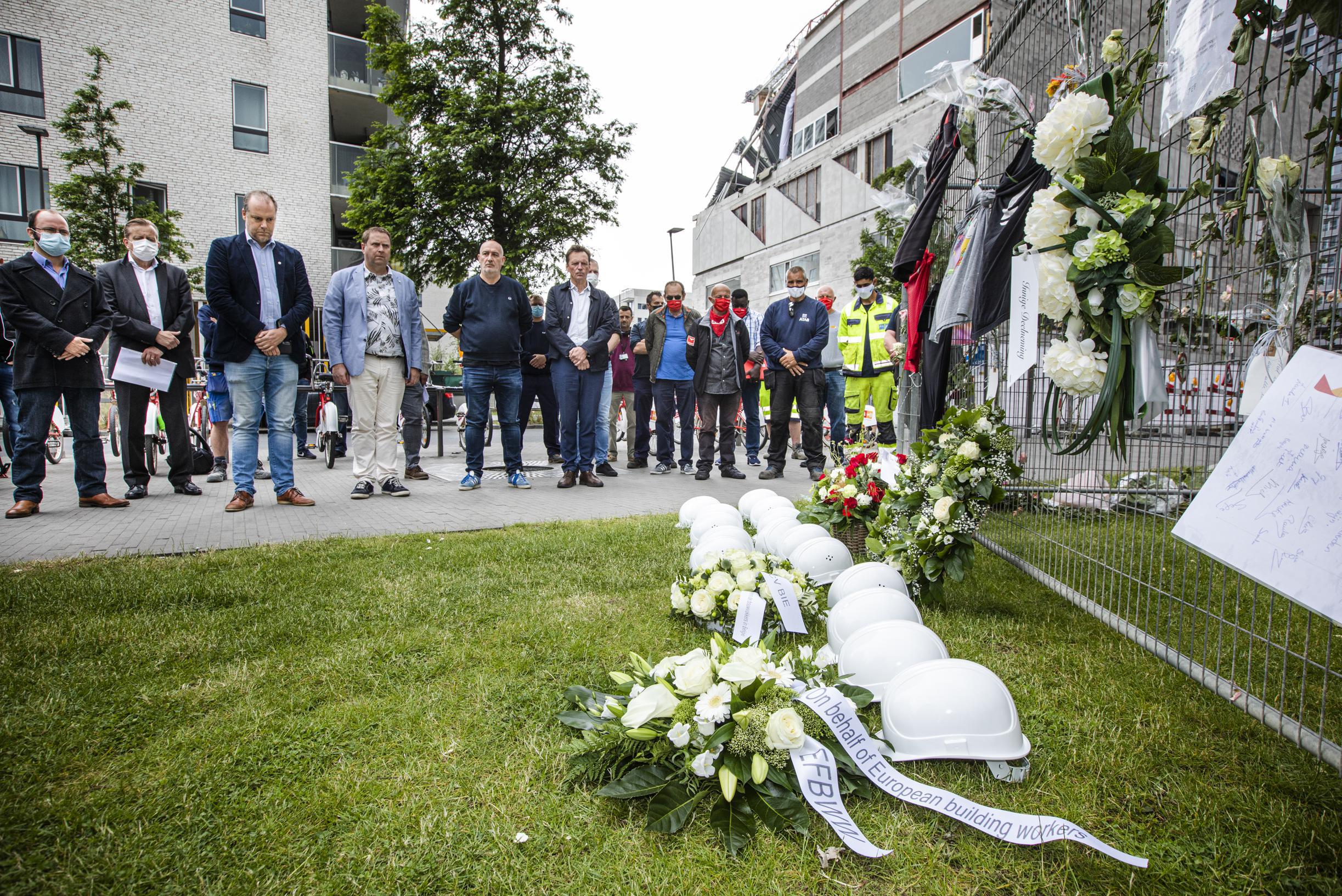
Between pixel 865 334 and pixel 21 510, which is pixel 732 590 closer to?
pixel 21 510

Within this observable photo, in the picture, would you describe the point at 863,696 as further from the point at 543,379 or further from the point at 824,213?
the point at 824,213

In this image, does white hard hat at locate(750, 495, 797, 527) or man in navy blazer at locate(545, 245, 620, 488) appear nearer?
white hard hat at locate(750, 495, 797, 527)

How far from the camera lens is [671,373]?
27.9ft

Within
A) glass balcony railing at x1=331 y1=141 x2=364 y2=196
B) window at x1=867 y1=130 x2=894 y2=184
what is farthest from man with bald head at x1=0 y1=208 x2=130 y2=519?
window at x1=867 y1=130 x2=894 y2=184

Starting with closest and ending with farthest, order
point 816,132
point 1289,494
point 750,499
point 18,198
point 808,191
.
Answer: point 1289,494 < point 750,499 < point 18,198 < point 808,191 < point 816,132

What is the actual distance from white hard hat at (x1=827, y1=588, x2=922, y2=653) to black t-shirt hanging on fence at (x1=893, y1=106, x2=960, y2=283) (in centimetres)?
225

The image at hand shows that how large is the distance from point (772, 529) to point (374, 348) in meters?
4.21

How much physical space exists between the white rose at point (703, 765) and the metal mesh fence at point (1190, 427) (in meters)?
1.31

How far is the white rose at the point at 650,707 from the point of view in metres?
1.75

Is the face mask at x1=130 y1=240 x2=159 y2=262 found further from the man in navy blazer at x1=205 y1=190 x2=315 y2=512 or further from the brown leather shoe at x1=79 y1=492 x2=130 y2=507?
the brown leather shoe at x1=79 y1=492 x2=130 y2=507

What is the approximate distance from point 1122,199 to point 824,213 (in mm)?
28708

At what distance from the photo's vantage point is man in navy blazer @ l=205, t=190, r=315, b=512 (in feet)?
17.6

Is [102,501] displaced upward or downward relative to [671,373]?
downward

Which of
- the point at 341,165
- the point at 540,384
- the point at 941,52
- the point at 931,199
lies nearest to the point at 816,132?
the point at 941,52
